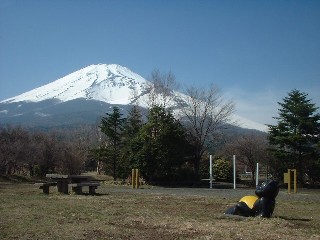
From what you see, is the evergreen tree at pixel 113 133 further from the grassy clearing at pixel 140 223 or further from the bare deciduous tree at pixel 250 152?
the grassy clearing at pixel 140 223

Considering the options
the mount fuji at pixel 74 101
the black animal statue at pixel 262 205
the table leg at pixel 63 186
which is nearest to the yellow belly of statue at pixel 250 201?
the black animal statue at pixel 262 205

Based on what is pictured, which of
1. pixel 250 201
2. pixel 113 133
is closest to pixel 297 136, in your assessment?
pixel 113 133

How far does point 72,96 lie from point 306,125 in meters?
164

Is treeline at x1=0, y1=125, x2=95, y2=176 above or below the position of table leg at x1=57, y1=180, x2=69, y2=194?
above

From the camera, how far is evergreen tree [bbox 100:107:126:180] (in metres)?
29.6

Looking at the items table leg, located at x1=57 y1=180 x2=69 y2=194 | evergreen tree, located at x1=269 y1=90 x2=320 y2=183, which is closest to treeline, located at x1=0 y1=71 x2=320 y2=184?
evergreen tree, located at x1=269 y1=90 x2=320 y2=183

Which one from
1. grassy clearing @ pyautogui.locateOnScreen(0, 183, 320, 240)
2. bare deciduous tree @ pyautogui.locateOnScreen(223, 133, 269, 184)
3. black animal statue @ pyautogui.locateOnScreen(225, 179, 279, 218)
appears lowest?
grassy clearing @ pyautogui.locateOnScreen(0, 183, 320, 240)

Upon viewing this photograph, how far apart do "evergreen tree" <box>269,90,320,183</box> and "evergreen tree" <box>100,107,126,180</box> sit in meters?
10.7

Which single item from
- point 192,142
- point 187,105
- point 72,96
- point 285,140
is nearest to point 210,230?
point 285,140

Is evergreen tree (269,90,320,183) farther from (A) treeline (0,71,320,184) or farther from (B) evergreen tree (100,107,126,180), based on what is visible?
(B) evergreen tree (100,107,126,180)

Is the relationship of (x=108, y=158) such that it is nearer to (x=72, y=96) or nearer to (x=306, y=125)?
(x=306, y=125)

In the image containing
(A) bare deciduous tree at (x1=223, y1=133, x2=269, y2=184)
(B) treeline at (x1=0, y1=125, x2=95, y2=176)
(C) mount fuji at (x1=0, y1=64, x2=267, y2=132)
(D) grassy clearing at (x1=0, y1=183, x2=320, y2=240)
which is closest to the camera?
(D) grassy clearing at (x1=0, y1=183, x2=320, y2=240)

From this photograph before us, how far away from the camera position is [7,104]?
193750 mm

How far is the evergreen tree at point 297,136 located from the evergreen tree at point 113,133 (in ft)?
35.1
